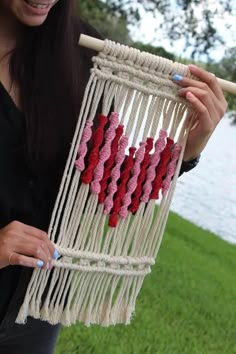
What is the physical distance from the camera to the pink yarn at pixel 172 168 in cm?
129

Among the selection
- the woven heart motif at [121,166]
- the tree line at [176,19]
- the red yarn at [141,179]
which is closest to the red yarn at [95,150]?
the woven heart motif at [121,166]

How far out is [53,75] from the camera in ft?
4.24

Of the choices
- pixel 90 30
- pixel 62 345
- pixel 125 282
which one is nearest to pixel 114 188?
pixel 125 282

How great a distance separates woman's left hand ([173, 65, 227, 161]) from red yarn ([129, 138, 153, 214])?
0.10 metres

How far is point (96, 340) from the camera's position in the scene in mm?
2572

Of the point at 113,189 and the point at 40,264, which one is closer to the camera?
the point at 40,264

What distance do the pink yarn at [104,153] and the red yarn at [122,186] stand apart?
0.05 metres


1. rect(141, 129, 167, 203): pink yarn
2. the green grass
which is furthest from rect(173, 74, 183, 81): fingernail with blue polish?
the green grass

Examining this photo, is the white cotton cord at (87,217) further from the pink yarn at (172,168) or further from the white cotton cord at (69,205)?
the pink yarn at (172,168)

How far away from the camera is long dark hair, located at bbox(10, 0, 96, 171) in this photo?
4.11ft

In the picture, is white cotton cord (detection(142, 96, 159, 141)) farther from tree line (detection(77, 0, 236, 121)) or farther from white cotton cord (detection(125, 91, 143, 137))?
tree line (detection(77, 0, 236, 121))

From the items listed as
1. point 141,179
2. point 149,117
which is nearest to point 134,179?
point 141,179

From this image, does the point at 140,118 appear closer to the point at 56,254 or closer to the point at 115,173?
the point at 115,173

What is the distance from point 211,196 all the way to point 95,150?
7213mm
